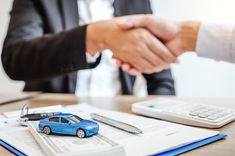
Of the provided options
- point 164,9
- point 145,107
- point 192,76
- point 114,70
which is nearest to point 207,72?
point 192,76

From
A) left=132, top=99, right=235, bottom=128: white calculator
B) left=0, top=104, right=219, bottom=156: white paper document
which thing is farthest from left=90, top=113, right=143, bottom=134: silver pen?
left=132, top=99, right=235, bottom=128: white calculator

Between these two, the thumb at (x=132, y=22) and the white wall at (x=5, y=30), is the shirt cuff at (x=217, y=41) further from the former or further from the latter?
the white wall at (x=5, y=30)

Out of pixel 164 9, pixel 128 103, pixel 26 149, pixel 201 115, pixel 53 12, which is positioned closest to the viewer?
pixel 26 149

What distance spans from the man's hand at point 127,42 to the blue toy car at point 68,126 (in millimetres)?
421

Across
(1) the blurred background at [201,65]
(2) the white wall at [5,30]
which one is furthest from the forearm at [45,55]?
(2) the white wall at [5,30]

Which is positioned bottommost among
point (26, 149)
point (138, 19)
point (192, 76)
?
point (192, 76)

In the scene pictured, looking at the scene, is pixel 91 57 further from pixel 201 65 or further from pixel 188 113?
pixel 201 65

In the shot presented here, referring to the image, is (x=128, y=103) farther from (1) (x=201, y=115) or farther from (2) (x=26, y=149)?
(2) (x=26, y=149)

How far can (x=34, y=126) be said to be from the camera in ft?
1.48

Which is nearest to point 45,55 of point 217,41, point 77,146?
point 217,41

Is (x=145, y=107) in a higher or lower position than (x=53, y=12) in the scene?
lower

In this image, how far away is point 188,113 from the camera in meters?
0.58

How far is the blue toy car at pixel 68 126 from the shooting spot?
1.30ft

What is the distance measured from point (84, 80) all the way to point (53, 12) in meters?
0.26
